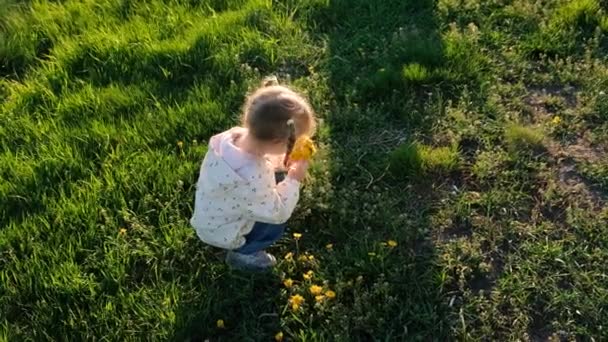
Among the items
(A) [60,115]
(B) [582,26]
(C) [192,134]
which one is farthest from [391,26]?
(A) [60,115]

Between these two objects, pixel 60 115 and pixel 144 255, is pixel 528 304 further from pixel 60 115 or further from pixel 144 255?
pixel 60 115

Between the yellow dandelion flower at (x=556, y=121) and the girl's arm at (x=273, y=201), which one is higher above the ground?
the girl's arm at (x=273, y=201)

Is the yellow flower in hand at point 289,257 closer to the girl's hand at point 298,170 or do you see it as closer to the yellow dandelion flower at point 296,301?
the yellow dandelion flower at point 296,301

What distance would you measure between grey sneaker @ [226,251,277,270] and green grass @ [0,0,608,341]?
0.06 meters

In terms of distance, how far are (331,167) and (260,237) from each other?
0.71 meters

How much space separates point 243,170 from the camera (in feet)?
11.1

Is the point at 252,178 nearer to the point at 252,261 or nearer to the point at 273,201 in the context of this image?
the point at 273,201

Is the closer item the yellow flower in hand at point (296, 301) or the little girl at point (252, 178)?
the little girl at point (252, 178)

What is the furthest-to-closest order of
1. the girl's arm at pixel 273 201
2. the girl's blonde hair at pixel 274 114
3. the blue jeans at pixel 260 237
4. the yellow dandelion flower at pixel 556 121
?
the yellow dandelion flower at pixel 556 121 < the blue jeans at pixel 260 237 < the girl's arm at pixel 273 201 < the girl's blonde hair at pixel 274 114

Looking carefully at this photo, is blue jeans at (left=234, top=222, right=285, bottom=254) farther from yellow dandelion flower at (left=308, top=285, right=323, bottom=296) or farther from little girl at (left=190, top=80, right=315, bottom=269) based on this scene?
yellow dandelion flower at (left=308, top=285, right=323, bottom=296)

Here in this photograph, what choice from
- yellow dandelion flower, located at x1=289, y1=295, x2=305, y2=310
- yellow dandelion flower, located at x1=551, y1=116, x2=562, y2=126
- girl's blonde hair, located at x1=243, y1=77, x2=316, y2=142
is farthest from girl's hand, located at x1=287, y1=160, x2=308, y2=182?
yellow dandelion flower, located at x1=551, y1=116, x2=562, y2=126

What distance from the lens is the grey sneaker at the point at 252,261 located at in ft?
12.2

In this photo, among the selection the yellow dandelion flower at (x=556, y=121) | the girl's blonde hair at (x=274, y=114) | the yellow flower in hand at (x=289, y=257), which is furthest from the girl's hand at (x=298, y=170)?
the yellow dandelion flower at (x=556, y=121)

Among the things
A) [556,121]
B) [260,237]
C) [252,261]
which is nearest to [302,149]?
[260,237]
